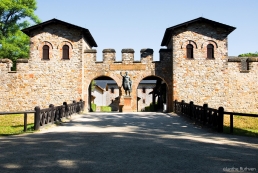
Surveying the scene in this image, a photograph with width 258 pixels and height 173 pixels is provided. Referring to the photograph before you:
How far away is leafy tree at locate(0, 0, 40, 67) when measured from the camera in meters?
24.2

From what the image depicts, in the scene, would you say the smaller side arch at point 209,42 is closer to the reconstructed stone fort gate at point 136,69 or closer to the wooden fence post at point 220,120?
the reconstructed stone fort gate at point 136,69

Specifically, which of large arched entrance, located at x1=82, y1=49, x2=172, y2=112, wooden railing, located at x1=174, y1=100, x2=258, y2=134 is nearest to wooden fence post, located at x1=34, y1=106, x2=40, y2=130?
wooden railing, located at x1=174, y1=100, x2=258, y2=134

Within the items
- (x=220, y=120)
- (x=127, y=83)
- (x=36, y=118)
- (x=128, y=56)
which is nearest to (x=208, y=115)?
(x=220, y=120)

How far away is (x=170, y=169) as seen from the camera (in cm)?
436

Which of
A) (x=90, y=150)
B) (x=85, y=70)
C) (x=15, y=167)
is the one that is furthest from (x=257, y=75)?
(x=15, y=167)

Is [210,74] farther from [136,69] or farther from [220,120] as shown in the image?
[220,120]

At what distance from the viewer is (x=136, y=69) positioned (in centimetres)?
1989

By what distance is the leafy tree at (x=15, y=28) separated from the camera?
79.4ft

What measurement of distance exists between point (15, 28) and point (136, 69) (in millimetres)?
14913

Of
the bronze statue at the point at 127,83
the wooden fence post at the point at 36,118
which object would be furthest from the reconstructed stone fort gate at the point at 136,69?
the wooden fence post at the point at 36,118

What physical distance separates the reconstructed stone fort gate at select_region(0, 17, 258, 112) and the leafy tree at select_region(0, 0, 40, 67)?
5.07 metres

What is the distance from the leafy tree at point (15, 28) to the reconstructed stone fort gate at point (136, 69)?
16.6ft

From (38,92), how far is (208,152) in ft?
55.0

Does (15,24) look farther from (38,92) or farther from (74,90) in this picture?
(74,90)
